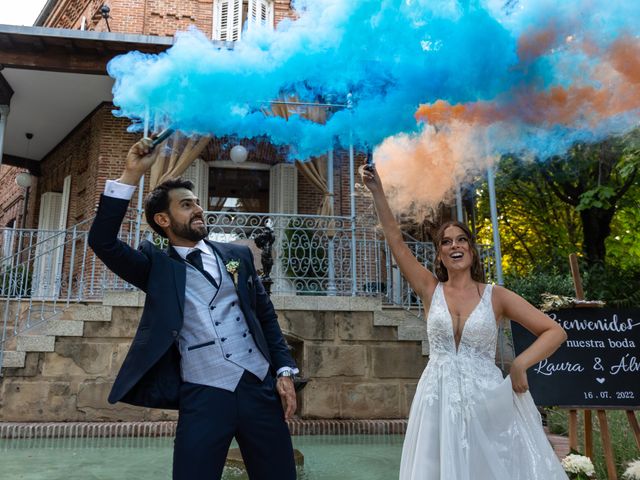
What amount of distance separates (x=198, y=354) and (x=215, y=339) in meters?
0.09

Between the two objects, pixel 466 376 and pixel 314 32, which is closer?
pixel 466 376

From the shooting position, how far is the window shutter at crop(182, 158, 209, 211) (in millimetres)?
11531

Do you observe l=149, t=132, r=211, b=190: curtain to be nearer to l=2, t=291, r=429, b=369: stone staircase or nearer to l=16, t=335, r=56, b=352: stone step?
l=2, t=291, r=429, b=369: stone staircase

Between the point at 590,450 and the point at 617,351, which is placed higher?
the point at 617,351

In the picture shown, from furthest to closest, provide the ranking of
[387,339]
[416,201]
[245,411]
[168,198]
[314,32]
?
1. [387,339]
2. [416,201]
3. [314,32]
4. [168,198]
5. [245,411]

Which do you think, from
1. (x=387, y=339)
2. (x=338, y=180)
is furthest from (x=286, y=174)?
(x=387, y=339)

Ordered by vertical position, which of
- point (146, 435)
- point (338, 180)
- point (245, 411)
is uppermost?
point (338, 180)

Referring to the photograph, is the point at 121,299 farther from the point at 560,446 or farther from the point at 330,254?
the point at 560,446

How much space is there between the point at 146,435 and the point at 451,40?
18.7ft

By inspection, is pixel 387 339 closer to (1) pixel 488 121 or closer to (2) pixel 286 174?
(1) pixel 488 121

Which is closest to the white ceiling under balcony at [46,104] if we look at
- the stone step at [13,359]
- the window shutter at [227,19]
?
the window shutter at [227,19]

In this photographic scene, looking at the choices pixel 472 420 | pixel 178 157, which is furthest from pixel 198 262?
pixel 178 157

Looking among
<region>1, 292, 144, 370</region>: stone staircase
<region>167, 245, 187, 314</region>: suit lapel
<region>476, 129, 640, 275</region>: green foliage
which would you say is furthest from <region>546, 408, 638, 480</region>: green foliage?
<region>476, 129, 640, 275</region>: green foliage

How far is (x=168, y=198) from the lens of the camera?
2.51 m
